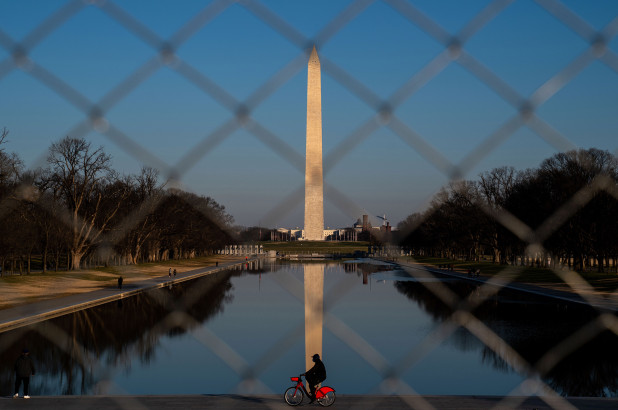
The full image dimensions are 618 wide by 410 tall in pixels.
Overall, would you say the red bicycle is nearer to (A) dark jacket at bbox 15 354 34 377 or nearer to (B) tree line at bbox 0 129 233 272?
(A) dark jacket at bbox 15 354 34 377

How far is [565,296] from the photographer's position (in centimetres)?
4362

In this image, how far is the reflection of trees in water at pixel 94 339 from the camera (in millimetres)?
17391

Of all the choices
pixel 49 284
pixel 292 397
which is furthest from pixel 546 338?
pixel 49 284

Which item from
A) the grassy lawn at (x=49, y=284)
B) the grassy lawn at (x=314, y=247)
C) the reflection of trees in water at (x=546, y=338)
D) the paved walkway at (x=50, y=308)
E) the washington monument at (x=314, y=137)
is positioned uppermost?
the washington monument at (x=314, y=137)

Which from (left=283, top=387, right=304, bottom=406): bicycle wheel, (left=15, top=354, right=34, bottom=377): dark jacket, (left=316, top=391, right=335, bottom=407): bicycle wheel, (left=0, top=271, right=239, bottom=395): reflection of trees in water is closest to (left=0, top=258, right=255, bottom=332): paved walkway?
(left=0, top=271, right=239, bottom=395): reflection of trees in water

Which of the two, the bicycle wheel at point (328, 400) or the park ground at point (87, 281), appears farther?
the park ground at point (87, 281)

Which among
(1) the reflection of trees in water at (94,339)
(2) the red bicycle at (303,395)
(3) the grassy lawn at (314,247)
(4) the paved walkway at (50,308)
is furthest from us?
(3) the grassy lawn at (314,247)

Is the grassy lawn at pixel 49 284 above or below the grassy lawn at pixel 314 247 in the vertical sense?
below

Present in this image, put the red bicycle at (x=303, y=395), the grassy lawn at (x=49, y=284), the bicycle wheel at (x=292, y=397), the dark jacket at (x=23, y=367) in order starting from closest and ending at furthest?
1. the red bicycle at (x=303, y=395)
2. the bicycle wheel at (x=292, y=397)
3. the dark jacket at (x=23, y=367)
4. the grassy lawn at (x=49, y=284)

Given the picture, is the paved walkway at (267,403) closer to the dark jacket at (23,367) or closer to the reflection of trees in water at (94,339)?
the dark jacket at (23,367)

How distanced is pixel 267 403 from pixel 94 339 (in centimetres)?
1338

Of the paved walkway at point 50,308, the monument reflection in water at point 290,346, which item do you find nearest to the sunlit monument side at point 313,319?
the monument reflection in water at point 290,346

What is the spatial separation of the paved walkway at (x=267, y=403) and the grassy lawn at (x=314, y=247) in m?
108

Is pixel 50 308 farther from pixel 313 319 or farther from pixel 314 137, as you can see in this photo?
pixel 314 137
